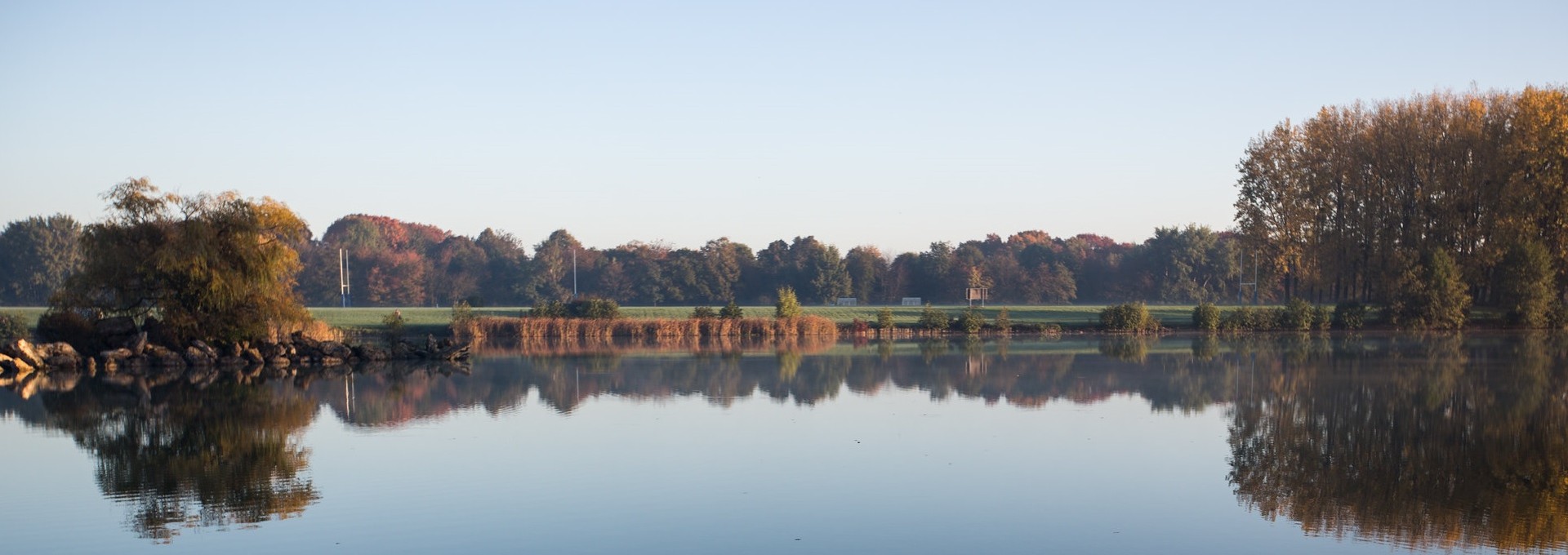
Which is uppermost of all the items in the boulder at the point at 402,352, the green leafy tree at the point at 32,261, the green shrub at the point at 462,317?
the green leafy tree at the point at 32,261

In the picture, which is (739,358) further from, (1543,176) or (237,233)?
(1543,176)

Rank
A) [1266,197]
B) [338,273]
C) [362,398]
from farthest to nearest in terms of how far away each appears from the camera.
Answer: [338,273] < [1266,197] < [362,398]

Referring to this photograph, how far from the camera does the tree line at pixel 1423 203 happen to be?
46.4m

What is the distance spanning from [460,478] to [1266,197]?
44.1 m

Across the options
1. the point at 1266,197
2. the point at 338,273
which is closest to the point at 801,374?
the point at 1266,197

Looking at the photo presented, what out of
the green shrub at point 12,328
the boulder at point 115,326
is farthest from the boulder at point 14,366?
the green shrub at point 12,328

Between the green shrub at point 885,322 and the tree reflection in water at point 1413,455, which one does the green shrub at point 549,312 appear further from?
the tree reflection in water at point 1413,455

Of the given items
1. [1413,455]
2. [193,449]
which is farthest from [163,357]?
[1413,455]

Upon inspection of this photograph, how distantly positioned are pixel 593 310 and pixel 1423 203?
32.1 metres

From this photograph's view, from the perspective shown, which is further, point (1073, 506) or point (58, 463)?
point (58, 463)

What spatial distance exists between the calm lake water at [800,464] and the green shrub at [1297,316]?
2086 centimetres

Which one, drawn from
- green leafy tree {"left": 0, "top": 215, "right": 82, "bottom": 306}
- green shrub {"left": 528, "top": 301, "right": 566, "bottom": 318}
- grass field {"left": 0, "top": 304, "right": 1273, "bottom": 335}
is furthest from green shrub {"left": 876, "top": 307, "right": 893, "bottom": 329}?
green leafy tree {"left": 0, "top": 215, "right": 82, "bottom": 306}

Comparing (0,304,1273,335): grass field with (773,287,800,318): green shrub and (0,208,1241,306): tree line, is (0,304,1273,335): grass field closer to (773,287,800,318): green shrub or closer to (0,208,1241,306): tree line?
(773,287,800,318): green shrub

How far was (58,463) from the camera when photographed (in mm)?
15305
